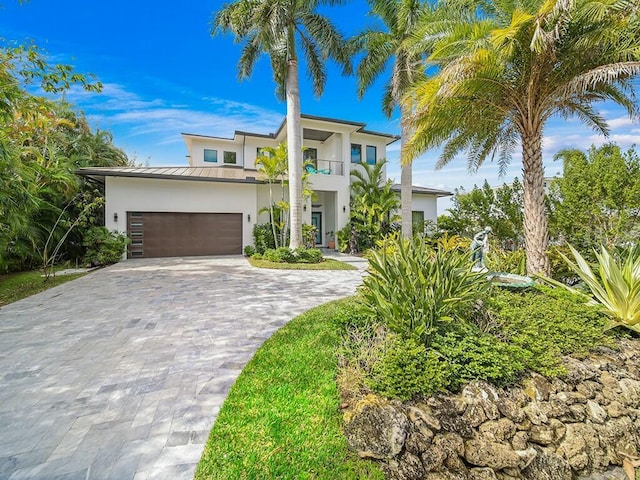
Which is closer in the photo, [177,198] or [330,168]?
[177,198]

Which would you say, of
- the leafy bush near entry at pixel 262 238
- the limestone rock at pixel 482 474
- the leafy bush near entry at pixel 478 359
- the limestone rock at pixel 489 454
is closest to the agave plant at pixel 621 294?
the leafy bush near entry at pixel 478 359

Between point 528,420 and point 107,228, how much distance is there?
16.4 m

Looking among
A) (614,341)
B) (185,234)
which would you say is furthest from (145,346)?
(185,234)

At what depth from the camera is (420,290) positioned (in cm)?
362

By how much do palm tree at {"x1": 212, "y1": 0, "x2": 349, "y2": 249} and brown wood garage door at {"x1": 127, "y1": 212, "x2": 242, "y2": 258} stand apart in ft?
15.2

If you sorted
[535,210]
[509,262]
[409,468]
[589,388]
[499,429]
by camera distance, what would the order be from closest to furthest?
1. [409,468]
2. [499,429]
3. [589,388]
4. [535,210]
5. [509,262]

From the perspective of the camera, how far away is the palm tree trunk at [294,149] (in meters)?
13.1

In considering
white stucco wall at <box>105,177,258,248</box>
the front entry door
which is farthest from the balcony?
white stucco wall at <box>105,177,258,248</box>

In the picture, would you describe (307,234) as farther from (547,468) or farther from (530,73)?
(547,468)

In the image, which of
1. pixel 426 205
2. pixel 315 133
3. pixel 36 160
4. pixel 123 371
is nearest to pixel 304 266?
pixel 123 371

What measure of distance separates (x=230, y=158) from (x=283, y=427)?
21.4 m

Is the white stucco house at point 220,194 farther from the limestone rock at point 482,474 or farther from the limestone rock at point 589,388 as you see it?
the limestone rock at point 482,474

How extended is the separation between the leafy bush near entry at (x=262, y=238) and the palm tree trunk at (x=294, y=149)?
2.88 meters

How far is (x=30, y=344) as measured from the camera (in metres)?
4.44
